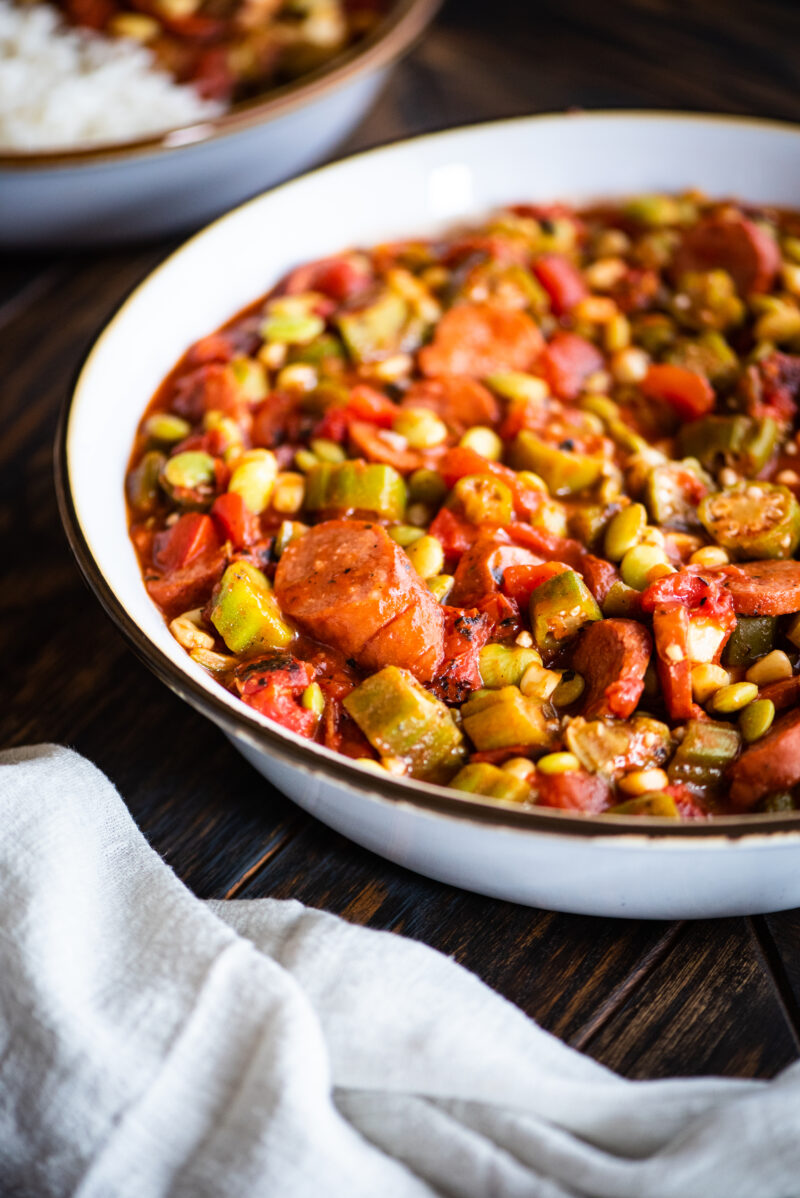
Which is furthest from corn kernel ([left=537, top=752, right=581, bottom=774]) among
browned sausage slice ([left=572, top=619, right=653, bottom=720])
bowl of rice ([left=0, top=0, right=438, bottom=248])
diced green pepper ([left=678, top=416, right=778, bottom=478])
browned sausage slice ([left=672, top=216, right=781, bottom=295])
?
bowl of rice ([left=0, top=0, right=438, bottom=248])

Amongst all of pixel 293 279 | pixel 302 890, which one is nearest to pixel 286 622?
pixel 302 890

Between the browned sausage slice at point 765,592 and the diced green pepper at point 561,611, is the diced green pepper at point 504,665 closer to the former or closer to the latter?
the diced green pepper at point 561,611

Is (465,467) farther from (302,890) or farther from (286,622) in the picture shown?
(302,890)

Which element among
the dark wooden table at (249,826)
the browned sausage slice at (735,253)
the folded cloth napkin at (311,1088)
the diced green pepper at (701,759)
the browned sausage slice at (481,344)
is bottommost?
the dark wooden table at (249,826)

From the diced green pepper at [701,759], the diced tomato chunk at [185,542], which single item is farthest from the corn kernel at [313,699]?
the diced green pepper at [701,759]

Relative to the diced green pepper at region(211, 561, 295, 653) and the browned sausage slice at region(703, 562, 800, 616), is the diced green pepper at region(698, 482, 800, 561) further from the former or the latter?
the diced green pepper at region(211, 561, 295, 653)
